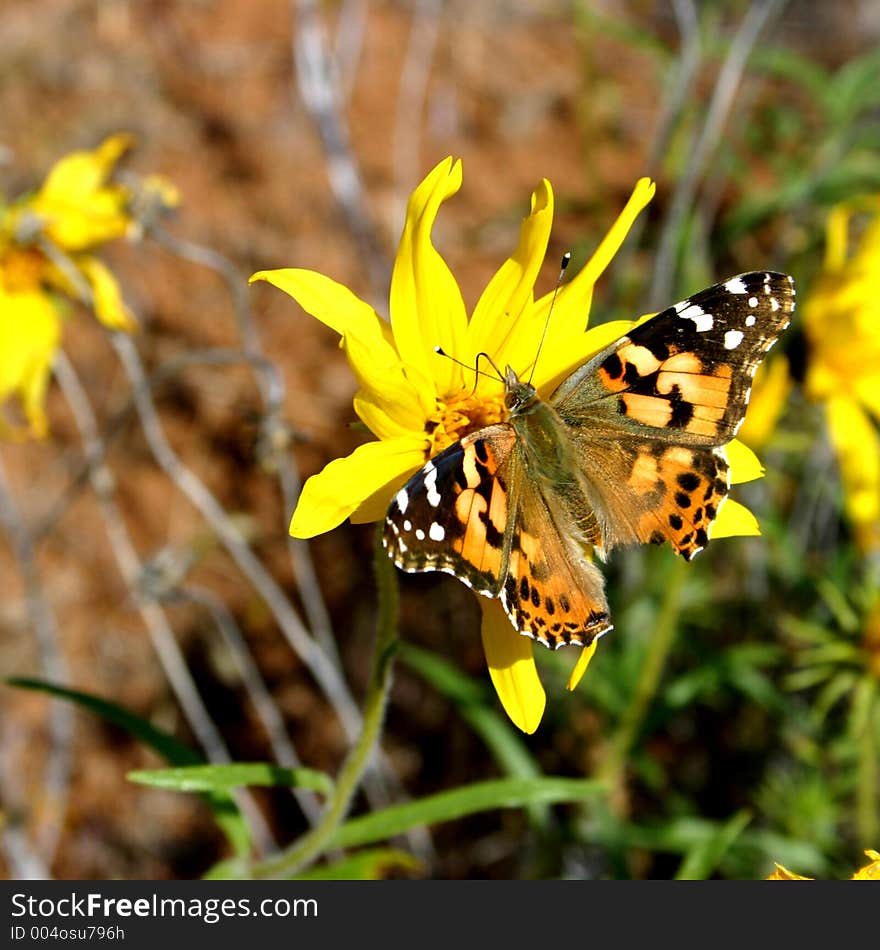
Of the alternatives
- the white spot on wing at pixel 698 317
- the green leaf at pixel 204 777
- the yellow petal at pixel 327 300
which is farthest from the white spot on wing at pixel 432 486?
the green leaf at pixel 204 777

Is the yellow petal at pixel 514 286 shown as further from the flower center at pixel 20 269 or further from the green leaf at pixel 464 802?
the flower center at pixel 20 269

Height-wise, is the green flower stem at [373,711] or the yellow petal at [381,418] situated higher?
the yellow petal at [381,418]

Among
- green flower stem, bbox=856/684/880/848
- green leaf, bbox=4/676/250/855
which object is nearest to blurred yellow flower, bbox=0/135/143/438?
green leaf, bbox=4/676/250/855

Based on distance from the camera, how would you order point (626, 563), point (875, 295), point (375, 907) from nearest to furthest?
point (375, 907) → point (875, 295) → point (626, 563)

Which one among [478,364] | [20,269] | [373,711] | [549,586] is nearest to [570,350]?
[478,364]

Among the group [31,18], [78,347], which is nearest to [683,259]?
[78,347]

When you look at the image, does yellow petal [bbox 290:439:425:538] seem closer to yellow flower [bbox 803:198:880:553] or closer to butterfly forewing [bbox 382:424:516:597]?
butterfly forewing [bbox 382:424:516:597]

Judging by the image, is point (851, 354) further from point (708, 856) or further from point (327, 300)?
point (327, 300)

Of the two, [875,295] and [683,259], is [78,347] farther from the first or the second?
[875,295]
